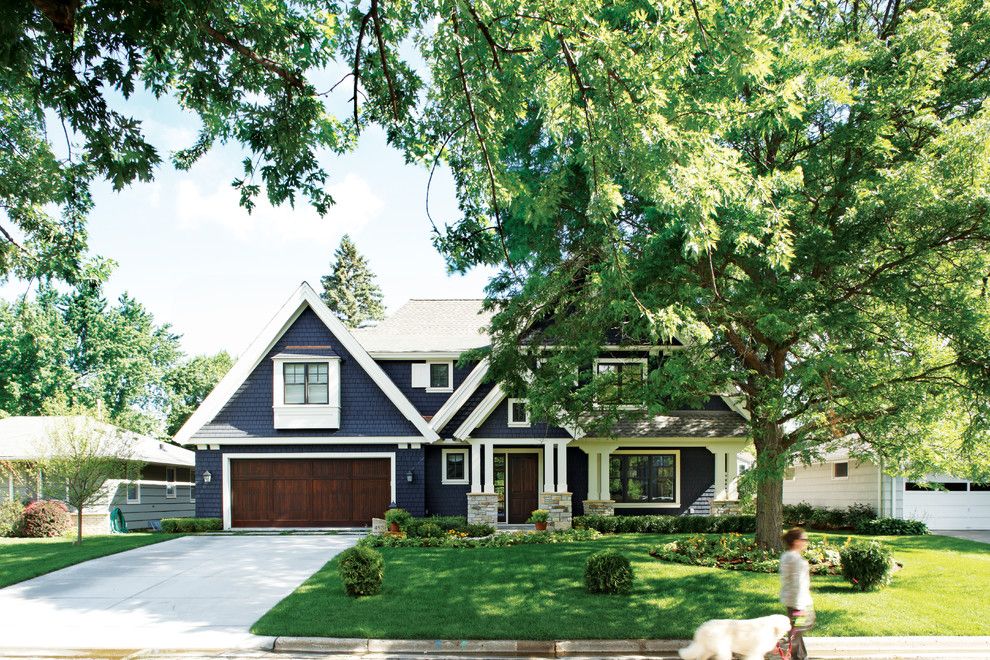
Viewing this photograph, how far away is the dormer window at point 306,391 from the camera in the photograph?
2514 centimetres

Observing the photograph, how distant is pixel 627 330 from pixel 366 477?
41.7 feet

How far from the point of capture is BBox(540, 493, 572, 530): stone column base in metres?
22.9

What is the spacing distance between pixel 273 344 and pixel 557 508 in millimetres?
10766

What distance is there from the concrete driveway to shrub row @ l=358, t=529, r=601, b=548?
4.65ft

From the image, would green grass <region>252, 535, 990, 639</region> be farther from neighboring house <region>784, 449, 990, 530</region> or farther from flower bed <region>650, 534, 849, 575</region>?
neighboring house <region>784, 449, 990, 530</region>

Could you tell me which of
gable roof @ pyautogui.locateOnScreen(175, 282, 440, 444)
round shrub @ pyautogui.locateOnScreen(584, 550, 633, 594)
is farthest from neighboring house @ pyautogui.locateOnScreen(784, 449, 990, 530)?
round shrub @ pyautogui.locateOnScreen(584, 550, 633, 594)

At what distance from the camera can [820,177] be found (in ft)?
42.8

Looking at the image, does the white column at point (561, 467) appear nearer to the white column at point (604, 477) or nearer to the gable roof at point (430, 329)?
the white column at point (604, 477)

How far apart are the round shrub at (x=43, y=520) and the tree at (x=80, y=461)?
2.71 m

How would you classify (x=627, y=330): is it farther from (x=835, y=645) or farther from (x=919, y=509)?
(x=919, y=509)

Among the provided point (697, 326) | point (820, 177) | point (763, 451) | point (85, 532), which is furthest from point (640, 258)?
point (85, 532)

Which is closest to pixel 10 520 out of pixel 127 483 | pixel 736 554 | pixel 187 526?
pixel 127 483

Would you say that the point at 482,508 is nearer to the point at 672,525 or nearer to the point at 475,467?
the point at 475,467

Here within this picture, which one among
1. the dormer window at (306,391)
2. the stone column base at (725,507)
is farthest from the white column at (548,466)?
the dormer window at (306,391)
